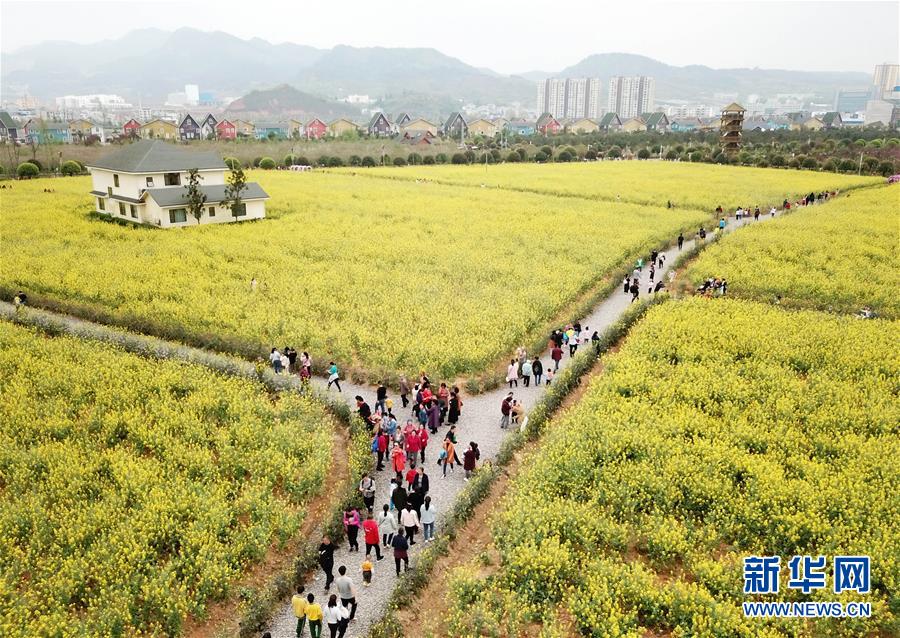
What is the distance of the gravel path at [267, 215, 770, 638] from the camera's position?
424 inches

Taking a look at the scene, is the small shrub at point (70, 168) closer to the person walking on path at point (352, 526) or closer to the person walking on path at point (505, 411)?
the person walking on path at point (505, 411)

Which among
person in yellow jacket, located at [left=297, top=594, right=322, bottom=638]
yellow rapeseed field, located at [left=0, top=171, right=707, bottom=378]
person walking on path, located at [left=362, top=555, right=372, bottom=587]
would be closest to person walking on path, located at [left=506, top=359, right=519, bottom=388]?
yellow rapeseed field, located at [left=0, top=171, right=707, bottom=378]

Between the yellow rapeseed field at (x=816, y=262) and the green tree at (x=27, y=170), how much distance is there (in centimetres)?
6483

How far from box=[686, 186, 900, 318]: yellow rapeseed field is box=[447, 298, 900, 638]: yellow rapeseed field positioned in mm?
7433

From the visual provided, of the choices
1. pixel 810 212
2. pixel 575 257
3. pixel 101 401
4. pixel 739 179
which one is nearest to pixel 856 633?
pixel 101 401

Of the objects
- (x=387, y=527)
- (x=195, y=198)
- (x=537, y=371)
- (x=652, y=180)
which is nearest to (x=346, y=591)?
(x=387, y=527)

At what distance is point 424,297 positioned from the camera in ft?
87.1

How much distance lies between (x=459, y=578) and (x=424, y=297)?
16.5 metres

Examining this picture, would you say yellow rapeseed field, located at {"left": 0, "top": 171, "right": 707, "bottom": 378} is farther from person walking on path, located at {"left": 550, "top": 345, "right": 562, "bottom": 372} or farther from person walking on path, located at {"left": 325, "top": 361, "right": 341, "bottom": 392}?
person walking on path, located at {"left": 550, "top": 345, "right": 562, "bottom": 372}

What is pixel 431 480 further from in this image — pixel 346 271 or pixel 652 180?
pixel 652 180

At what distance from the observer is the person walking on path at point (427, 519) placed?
12344mm

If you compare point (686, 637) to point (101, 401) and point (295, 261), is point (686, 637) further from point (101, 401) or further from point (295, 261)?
point (295, 261)

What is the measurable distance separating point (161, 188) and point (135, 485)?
32875mm

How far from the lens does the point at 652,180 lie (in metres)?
65.9
